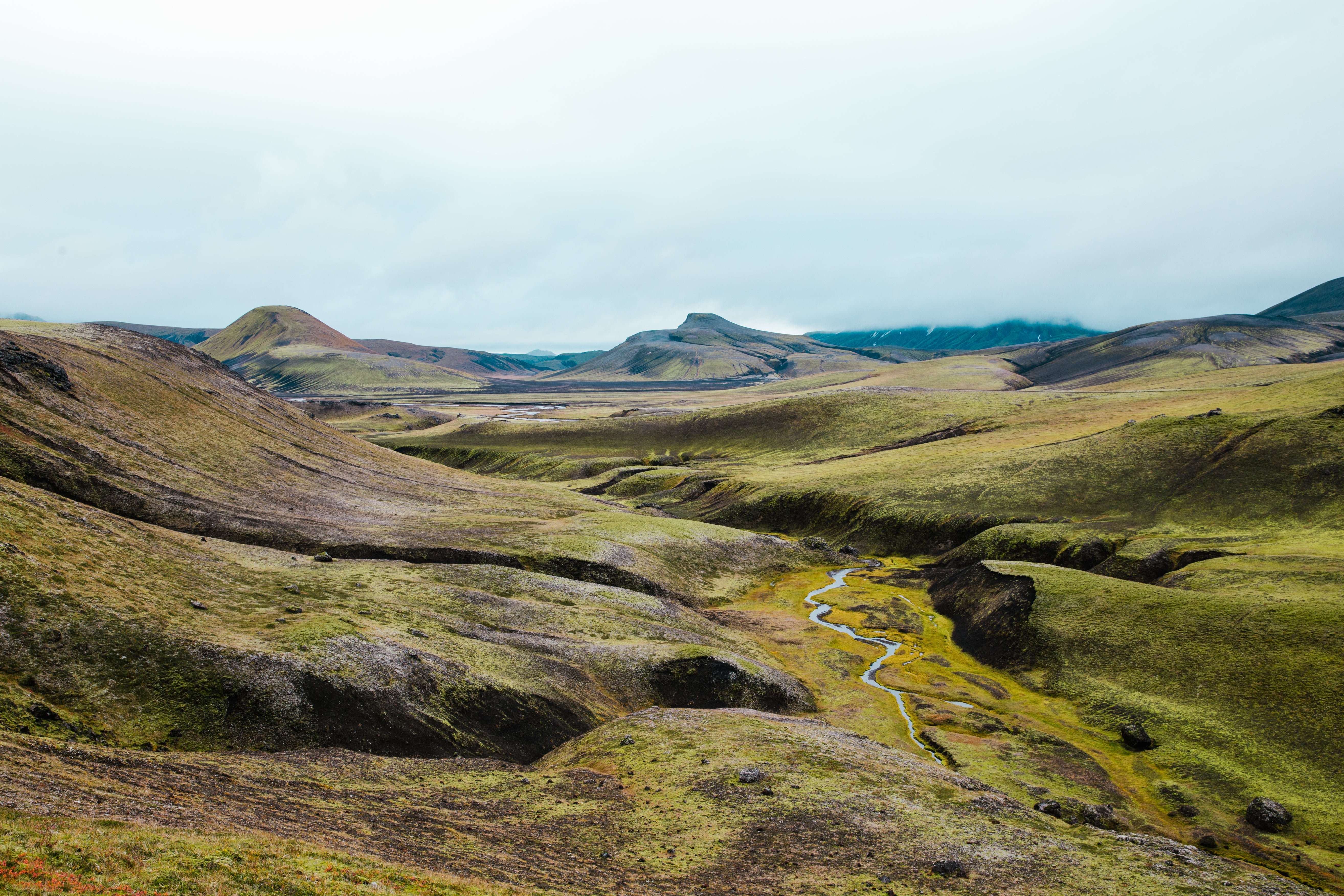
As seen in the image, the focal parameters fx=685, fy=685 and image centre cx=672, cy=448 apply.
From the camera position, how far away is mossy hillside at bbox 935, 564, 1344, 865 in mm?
51219

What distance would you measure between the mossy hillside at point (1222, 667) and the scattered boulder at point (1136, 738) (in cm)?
91

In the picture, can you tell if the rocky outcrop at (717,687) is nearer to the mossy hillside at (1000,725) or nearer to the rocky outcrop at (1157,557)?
the mossy hillside at (1000,725)

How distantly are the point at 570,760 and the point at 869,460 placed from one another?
5888 inches

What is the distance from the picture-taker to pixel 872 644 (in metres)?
87.4

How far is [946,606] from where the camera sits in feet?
328

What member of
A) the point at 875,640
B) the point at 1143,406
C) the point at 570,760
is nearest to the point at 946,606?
the point at 875,640

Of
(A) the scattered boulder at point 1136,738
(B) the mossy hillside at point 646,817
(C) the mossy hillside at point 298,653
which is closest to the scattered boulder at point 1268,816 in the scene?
(B) the mossy hillside at point 646,817

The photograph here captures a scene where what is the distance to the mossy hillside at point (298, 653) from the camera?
37.5 m

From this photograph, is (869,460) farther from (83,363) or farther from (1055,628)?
(83,363)

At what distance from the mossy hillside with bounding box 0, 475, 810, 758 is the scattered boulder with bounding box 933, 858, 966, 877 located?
28577mm

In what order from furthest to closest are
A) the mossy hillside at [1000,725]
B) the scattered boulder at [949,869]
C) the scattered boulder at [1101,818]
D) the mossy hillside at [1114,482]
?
the mossy hillside at [1114,482], the mossy hillside at [1000,725], the scattered boulder at [1101,818], the scattered boulder at [949,869]

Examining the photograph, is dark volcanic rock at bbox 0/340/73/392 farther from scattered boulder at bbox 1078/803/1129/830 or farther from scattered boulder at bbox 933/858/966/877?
scattered boulder at bbox 1078/803/1129/830

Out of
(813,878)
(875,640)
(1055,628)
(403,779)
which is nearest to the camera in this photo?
(813,878)

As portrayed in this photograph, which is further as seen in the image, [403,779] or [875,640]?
[875,640]
